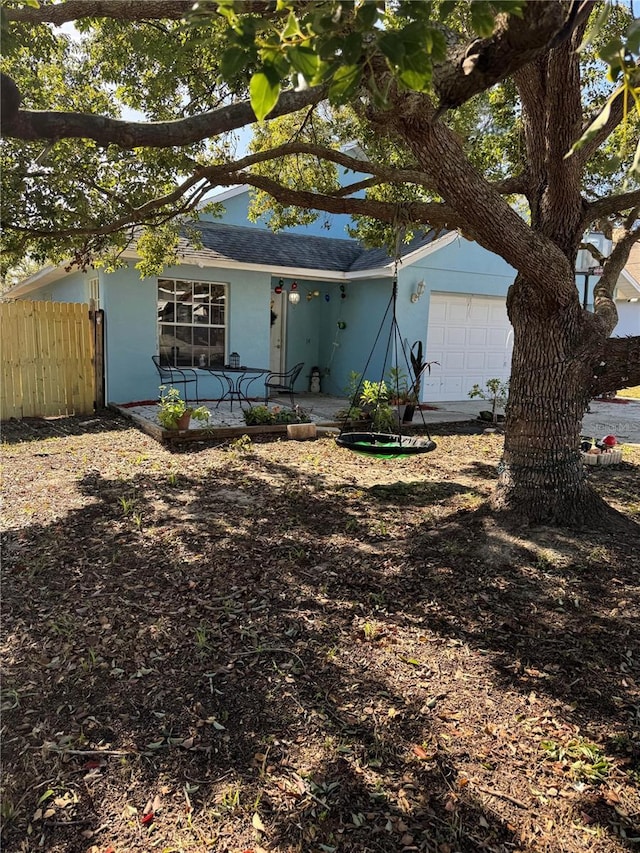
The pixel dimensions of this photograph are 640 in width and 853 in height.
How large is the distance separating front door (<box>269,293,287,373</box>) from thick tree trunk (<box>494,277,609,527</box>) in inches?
399

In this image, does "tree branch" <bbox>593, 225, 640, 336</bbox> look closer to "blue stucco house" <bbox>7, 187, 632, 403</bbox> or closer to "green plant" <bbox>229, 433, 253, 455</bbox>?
"green plant" <bbox>229, 433, 253, 455</bbox>

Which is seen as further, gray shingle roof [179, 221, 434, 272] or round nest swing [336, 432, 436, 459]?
gray shingle roof [179, 221, 434, 272]

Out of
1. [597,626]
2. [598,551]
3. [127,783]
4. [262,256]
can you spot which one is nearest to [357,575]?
[597,626]

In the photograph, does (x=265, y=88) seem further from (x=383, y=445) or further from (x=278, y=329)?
(x=278, y=329)

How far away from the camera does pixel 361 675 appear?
2.90 meters

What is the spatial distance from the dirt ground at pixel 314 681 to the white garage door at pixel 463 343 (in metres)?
8.56

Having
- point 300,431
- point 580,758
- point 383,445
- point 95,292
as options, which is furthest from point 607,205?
point 95,292

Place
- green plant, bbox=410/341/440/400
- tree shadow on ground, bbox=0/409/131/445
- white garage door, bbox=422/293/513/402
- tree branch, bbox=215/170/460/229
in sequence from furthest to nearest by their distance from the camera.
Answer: white garage door, bbox=422/293/513/402 < green plant, bbox=410/341/440/400 < tree shadow on ground, bbox=0/409/131/445 < tree branch, bbox=215/170/460/229

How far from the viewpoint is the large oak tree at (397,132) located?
4.57ft

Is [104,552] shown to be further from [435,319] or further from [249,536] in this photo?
[435,319]

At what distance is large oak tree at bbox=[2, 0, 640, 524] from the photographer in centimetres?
139

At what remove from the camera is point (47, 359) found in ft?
35.3

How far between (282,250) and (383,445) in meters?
9.18

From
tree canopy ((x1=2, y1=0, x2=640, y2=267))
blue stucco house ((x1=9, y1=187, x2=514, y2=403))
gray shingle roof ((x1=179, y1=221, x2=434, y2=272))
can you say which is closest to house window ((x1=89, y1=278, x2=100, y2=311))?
blue stucco house ((x1=9, y1=187, x2=514, y2=403))
